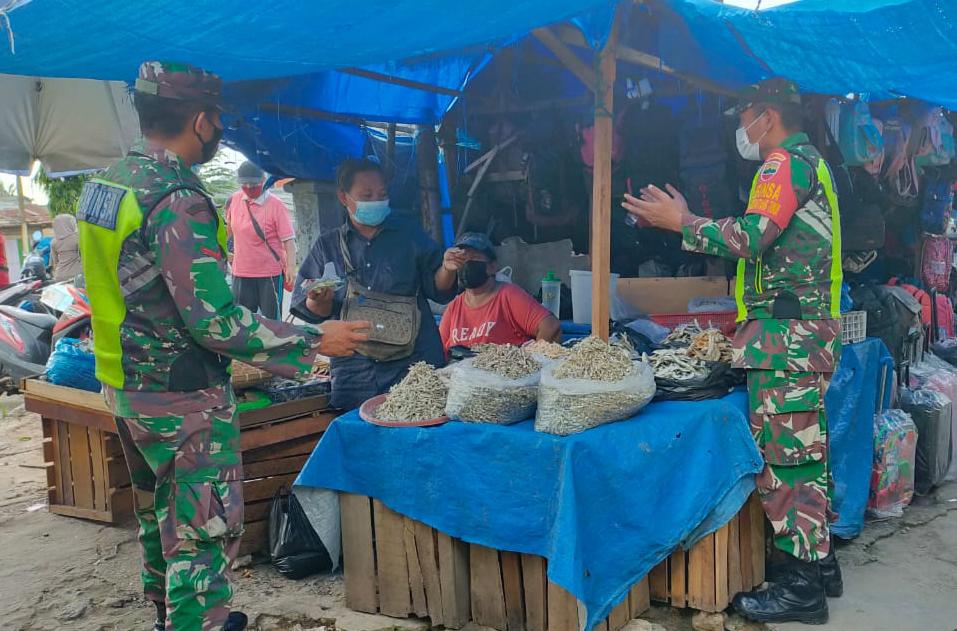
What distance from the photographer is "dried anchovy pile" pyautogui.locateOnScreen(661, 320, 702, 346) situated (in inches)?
153

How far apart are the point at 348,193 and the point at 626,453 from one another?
2.08 metres

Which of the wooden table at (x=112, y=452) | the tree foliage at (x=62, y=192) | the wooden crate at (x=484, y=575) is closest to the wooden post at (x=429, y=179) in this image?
the wooden table at (x=112, y=452)

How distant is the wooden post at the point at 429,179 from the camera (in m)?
6.15

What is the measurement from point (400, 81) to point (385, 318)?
1928 millimetres

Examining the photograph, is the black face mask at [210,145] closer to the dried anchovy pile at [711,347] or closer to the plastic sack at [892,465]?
the dried anchovy pile at [711,347]

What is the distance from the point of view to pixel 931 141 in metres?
5.61

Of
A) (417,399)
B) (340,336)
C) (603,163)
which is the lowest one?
(417,399)

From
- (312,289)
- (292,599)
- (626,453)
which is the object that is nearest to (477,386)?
(626,453)

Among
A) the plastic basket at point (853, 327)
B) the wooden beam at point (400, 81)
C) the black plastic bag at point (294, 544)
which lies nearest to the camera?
the black plastic bag at point (294, 544)

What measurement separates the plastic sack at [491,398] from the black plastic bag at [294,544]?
1155 millimetres

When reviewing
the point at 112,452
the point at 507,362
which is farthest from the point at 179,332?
the point at 112,452

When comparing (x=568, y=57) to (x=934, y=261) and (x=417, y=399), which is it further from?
(x=934, y=261)

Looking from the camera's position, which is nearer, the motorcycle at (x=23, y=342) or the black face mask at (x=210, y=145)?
the black face mask at (x=210, y=145)

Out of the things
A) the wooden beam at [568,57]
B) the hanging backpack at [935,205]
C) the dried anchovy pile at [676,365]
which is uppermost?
the wooden beam at [568,57]
